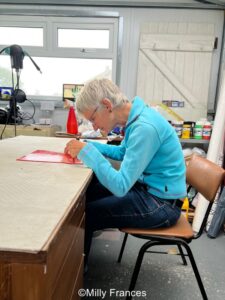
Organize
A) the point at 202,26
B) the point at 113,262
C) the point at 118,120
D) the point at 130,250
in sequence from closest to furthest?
the point at 118,120, the point at 113,262, the point at 130,250, the point at 202,26

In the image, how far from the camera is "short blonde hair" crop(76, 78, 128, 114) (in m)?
1.05

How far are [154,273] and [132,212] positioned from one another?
Result: 0.77 meters

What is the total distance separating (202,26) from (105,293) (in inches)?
112

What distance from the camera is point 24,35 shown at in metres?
3.14

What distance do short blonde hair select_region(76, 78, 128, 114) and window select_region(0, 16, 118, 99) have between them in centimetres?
212

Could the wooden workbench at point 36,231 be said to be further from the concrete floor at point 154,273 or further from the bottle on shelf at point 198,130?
the bottle on shelf at point 198,130

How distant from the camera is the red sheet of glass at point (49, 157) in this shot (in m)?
1.14

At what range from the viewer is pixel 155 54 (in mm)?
2932

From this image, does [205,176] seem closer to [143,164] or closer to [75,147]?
[143,164]

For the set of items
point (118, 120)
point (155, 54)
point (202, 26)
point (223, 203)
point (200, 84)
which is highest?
point (202, 26)

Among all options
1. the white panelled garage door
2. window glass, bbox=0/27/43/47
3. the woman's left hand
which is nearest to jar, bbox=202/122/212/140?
the white panelled garage door

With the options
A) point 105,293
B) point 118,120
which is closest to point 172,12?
point 118,120

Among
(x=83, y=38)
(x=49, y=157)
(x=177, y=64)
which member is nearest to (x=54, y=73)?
(x=83, y=38)

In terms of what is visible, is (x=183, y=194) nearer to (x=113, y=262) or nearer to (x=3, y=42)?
(x=113, y=262)
